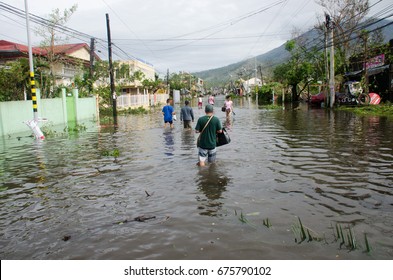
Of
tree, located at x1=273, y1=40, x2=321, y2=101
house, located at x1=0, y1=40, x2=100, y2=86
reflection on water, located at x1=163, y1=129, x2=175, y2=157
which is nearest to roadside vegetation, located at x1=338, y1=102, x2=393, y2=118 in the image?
reflection on water, located at x1=163, y1=129, x2=175, y2=157

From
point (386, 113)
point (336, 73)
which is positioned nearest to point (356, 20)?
point (336, 73)

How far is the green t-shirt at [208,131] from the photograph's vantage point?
27.0ft

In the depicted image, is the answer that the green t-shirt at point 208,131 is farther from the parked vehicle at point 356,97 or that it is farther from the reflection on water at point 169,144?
the parked vehicle at point 356,97

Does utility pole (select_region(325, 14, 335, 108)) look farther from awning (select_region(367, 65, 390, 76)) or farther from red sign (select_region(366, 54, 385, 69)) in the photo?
awning (select_region(367, 65, 390, 76))

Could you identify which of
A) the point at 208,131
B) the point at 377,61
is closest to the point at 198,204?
the point at 208,131

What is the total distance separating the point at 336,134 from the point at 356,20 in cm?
3230

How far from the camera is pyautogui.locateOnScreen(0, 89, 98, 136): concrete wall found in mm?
16828

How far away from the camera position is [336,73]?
42.6 meters

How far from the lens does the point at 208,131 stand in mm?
8266

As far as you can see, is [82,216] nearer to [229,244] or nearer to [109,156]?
[229,244]

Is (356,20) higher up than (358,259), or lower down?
higher up

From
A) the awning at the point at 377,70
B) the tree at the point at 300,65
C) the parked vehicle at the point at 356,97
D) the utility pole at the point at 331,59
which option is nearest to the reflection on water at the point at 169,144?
the utility pole at the point at 331,59

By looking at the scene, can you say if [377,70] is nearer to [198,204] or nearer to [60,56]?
→ [60,56]

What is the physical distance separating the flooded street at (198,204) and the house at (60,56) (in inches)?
738
